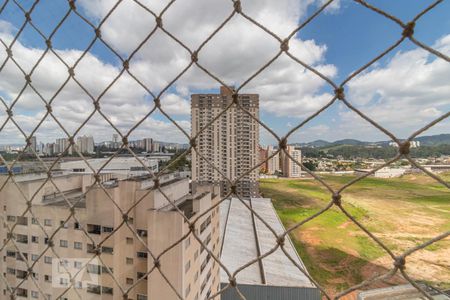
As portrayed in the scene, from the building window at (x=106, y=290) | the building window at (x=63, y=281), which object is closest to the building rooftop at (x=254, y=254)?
the building window at (x=106, y=290)

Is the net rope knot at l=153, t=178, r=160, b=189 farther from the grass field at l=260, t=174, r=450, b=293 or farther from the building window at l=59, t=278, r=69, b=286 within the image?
the grass field at l=260, t=174, r=450, b=293

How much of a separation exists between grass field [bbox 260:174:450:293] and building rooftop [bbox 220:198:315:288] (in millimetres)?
1006

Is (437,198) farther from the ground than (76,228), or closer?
closer

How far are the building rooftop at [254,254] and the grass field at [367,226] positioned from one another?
101cm

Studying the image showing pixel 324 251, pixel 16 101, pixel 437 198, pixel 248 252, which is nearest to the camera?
pixel 16 101

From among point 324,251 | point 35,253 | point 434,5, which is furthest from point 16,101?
point 324,251

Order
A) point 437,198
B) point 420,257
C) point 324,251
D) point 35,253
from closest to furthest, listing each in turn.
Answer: point 35,253 → point 420,257 → point 324,251 → point 437,198

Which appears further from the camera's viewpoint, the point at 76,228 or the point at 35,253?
the point at 35,253

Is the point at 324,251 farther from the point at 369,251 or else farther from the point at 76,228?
the point at 76,228

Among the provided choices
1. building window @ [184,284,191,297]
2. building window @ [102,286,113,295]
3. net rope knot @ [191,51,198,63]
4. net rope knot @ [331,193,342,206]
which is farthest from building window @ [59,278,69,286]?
net rope knot @ [331,193,342,206]

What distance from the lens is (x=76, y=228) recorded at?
3.20m

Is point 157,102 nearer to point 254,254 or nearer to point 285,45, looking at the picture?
point 285,45

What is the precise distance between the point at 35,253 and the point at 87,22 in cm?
394

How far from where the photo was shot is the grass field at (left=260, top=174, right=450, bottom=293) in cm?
909
